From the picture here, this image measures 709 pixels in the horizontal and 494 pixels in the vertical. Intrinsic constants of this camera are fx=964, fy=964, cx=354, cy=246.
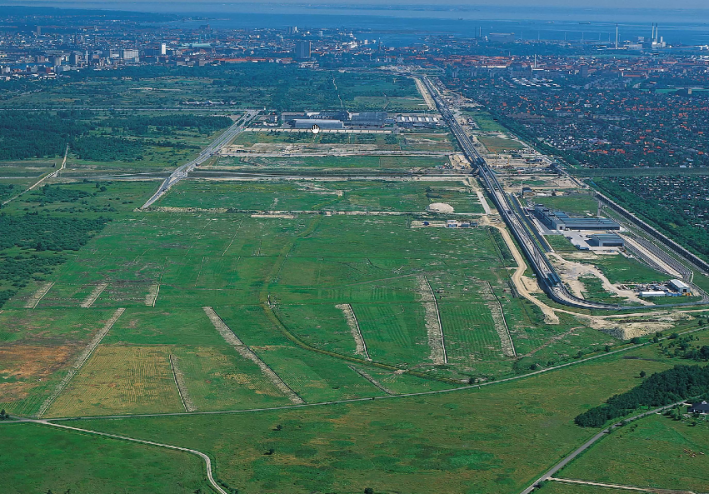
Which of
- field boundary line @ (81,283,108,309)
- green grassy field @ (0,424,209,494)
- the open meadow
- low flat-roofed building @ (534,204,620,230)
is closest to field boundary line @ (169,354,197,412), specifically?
the open meadow

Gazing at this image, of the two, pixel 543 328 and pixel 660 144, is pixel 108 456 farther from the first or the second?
pixel 660 144

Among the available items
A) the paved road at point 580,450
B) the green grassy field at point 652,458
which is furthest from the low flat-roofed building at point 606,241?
the green grassy field at point 652,458

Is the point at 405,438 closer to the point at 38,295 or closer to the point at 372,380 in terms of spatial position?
the point at 372,380

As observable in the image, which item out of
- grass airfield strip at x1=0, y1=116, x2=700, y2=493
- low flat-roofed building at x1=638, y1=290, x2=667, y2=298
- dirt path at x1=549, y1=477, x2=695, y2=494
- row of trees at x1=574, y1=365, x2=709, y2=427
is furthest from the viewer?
low flat-roofed building at x1=638, y1=290, x2=667, y2=298

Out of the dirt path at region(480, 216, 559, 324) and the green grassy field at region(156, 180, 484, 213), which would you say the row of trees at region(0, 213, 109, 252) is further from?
the dirt path at region(480, 216, 559, 324)

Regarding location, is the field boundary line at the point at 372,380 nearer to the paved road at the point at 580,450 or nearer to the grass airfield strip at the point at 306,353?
the grass airfield strip at the point at 306,353

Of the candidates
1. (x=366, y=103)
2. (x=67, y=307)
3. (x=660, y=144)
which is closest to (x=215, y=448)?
(x=67, y=307)

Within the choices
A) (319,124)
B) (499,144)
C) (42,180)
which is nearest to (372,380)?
(42,180)
